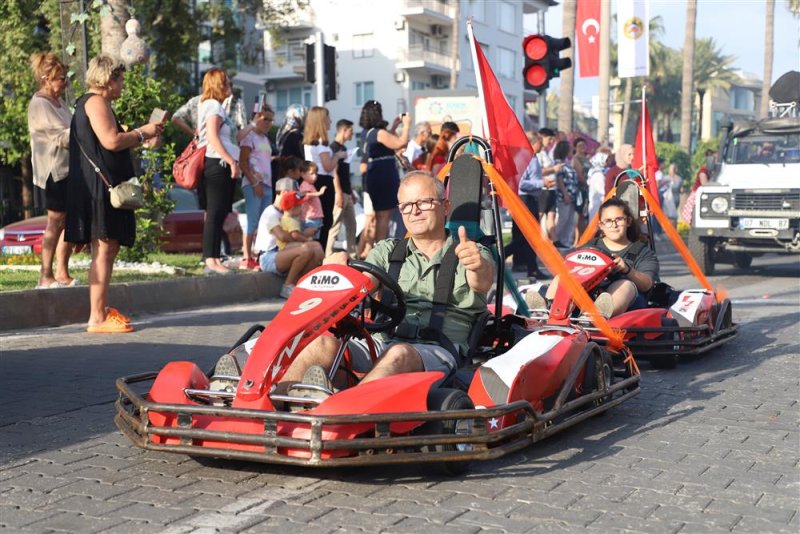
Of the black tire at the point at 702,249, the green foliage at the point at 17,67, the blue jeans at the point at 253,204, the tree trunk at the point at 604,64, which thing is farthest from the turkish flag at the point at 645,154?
the green foliage at the point at 17,67

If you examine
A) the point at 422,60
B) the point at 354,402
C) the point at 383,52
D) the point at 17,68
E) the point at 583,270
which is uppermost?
the point at 383,52

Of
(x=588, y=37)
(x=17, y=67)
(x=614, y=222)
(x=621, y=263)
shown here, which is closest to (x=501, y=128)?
(x=621, y=263)

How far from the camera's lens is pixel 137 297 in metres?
9.96

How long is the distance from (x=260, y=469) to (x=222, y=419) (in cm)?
37

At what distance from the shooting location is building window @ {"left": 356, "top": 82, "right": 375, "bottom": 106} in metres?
61.5

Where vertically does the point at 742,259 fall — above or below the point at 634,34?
below

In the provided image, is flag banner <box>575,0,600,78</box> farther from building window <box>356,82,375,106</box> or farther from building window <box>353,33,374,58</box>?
building window <box>353,33,374,58</box>

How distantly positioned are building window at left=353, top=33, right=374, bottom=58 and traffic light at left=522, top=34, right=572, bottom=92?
48.4m

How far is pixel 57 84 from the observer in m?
9.56

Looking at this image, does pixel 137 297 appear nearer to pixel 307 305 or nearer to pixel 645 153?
pixel 645 153

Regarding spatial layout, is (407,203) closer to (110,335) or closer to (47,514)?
(47,514)

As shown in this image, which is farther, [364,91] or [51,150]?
[364,91]

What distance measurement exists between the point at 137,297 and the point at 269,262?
203 centimetres

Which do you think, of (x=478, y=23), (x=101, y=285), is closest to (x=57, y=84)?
(x=101, y=285)
